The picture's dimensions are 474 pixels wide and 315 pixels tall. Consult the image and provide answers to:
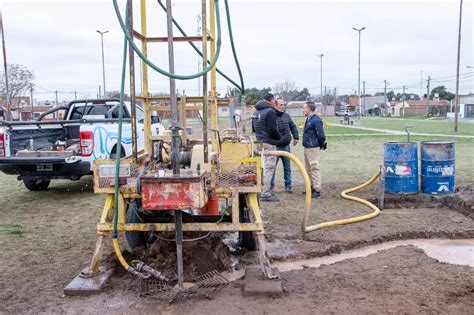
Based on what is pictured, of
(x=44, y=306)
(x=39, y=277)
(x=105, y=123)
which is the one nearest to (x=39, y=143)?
(x=105, y=123)

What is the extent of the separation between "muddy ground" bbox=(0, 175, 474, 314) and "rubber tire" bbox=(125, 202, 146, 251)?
1.47 feet

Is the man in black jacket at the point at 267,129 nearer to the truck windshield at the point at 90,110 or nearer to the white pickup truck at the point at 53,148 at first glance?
the white pickup truck at the point at 53,148

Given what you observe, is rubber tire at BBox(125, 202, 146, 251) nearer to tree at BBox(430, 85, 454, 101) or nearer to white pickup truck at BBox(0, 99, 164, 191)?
white pickup truck at BBox(0, 99, 164, 191)

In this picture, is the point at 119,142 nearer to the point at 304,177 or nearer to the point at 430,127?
the point at 304,177

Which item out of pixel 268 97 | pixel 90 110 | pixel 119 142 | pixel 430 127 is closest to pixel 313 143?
pixel 268 97

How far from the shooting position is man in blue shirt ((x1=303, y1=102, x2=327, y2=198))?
8758 mm

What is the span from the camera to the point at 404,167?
27.1 ft

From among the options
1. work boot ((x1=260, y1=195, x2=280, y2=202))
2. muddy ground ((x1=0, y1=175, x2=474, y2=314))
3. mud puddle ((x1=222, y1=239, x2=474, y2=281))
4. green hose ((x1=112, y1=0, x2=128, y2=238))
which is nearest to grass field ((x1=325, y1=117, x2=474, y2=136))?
work boot ((x1=260, y1=195, x2=280, y2=202))

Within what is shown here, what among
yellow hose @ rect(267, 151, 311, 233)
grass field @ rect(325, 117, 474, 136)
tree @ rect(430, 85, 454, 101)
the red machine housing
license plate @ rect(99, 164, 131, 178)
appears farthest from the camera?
tree @ rect(430, 85, 454, 101)

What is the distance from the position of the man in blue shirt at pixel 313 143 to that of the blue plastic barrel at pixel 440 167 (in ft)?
5.80

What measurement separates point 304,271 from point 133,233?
187 centimetres

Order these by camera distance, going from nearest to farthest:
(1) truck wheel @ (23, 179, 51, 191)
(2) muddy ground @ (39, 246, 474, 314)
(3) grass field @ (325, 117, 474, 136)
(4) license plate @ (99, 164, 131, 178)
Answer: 1. (2) muddy ground @ (39, 246, 474, 314)
2. (4) license plate @ (99, 164, 131, 178)
3. (1) truck wheel @ (23, 179, 51, 191)
4. (3) grass field @ (325, 117, 474, 136)

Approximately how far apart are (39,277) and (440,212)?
561 cm

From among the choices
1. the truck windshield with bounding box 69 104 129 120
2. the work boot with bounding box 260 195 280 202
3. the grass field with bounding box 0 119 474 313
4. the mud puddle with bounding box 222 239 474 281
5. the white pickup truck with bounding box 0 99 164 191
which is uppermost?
the truck windshield with bounding box 69 104 129 120
